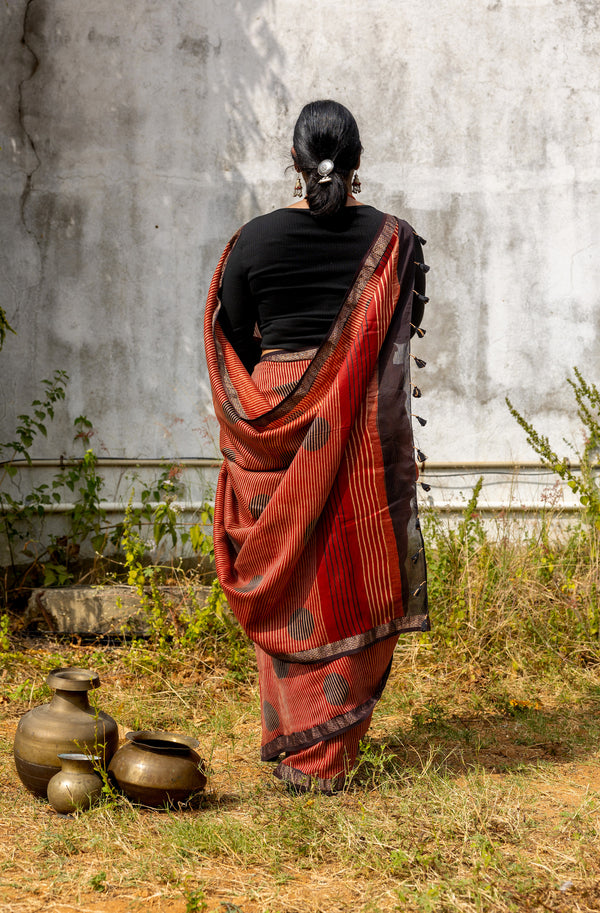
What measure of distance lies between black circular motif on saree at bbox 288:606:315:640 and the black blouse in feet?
2.93

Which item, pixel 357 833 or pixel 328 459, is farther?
pixel 328 459

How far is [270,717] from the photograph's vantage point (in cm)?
296

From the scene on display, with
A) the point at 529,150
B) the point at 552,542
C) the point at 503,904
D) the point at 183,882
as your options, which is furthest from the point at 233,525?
the point at 529,150

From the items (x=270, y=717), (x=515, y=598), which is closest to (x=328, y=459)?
(x=270, y=717)

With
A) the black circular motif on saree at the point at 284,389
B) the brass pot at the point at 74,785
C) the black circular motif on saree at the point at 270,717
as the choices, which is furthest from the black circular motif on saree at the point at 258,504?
the brass pot at the point at 74,785

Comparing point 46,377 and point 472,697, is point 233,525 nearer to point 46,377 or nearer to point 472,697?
point 472,697

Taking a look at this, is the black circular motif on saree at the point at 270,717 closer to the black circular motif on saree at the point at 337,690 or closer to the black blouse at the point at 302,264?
the black circular motif on saree at the point at 337,690

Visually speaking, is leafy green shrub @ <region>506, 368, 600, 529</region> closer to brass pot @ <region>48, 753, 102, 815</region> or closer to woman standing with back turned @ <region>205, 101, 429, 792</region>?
woman standing with back turned @ <region>205, 101, 429, 792</region>

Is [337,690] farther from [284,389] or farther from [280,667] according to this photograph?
[284,389]

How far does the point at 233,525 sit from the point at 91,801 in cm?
101

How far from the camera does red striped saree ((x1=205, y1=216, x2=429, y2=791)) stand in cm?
278

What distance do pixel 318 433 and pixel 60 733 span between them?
4.21ft

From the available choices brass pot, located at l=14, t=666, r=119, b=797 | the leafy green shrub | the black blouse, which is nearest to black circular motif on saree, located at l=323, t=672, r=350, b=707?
brass pot, located at l=14, t=666, r=119, b=797

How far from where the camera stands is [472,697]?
157 inches
